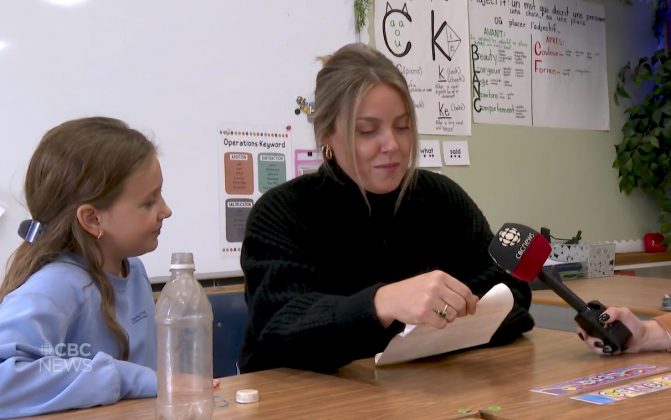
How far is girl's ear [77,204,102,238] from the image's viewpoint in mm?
1452

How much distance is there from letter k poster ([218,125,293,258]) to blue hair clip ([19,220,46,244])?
0.81 meters

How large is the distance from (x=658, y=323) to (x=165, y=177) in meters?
1.37

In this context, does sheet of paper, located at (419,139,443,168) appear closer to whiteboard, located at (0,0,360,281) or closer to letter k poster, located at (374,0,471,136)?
letter k poster, located at (374,0,471,136)

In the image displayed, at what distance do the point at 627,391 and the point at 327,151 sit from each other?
2.53 feet

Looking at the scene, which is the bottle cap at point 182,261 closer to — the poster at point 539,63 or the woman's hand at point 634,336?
the woman's hand at point 634,336

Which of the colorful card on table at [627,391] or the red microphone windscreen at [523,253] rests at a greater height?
the red microphone windscreen at [523,253]

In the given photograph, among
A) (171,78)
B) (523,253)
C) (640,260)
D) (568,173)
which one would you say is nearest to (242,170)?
(171,78)

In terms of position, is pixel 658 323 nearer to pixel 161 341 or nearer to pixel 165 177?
pixel 161 341

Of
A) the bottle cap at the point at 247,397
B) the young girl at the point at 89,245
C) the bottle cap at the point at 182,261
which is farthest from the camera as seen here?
the young girl at the point at 89,245

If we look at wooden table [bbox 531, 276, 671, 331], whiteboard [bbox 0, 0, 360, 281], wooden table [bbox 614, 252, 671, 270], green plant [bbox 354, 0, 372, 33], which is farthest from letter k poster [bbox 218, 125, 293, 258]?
wooden table [bbox 614, 252, 671, 270]

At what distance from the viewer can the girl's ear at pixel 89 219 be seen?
145 centimetres

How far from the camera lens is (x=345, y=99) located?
4.75 feet

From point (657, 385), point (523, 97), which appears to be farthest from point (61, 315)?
point (523, 97)

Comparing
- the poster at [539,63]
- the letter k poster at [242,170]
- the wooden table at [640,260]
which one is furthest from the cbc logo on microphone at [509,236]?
the wooden table at [640,260]
